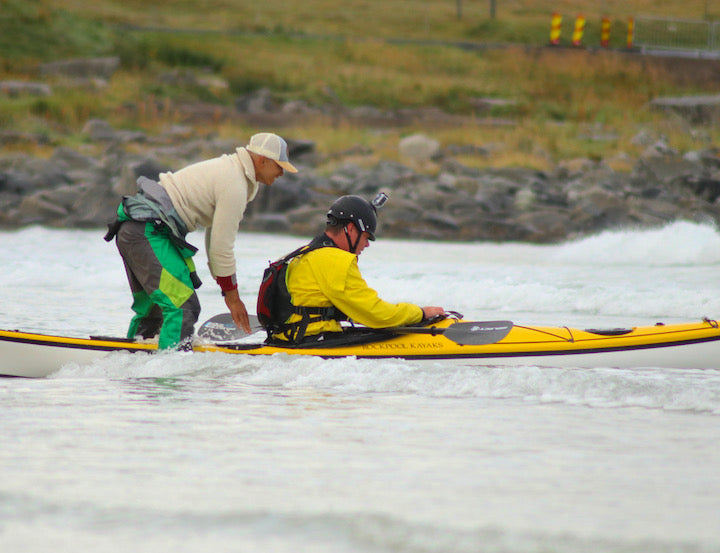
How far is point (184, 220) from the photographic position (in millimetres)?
6094

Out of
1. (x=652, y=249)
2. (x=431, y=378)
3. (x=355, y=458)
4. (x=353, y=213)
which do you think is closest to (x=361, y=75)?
(x=652, y=249)

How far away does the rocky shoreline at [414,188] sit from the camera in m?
20.2

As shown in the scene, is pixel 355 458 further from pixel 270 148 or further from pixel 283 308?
pixel 270 148

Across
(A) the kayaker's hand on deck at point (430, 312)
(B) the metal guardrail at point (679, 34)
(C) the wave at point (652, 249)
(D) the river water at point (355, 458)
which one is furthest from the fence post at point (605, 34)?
(D) the river water at point (355, 458)

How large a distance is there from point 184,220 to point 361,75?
26.2 metres

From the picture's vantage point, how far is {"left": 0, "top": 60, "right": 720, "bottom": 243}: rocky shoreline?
66.4ft

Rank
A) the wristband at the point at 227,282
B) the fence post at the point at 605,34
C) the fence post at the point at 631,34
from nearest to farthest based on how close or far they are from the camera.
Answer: the wristband at the point at 227,282
the fence post at the point at 631,34
the fence post at the point at 605,34

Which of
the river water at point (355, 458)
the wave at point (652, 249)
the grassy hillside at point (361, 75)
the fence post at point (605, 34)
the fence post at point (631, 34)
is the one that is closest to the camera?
the river water at point (355, 458)

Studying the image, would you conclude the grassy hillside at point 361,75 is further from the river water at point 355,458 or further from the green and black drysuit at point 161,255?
the river water at point 355,458

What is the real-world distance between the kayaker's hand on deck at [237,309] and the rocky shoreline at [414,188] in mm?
13534

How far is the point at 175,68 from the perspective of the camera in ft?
104

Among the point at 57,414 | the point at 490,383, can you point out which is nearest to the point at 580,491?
the point at 490,383

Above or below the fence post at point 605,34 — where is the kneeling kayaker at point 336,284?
below

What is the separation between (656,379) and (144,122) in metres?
22.0
